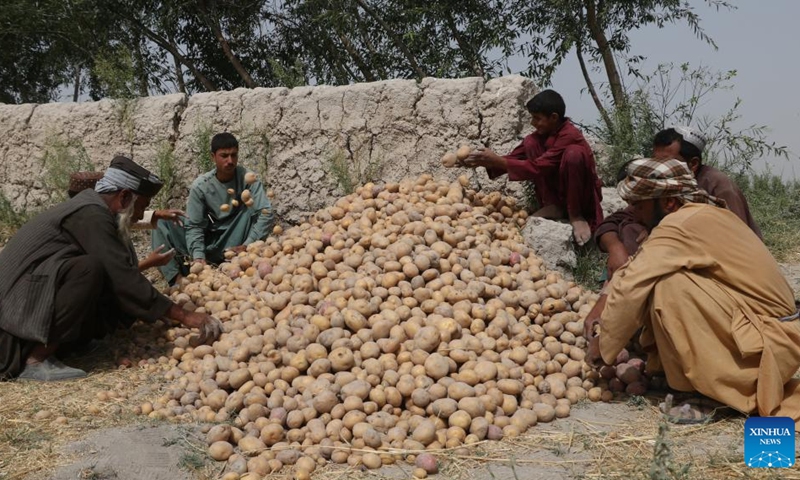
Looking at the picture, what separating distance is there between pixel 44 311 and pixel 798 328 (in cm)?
348

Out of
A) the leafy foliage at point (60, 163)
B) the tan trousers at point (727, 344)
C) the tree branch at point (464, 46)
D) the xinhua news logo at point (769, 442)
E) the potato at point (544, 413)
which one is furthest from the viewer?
the tree branch at point (464, 46)

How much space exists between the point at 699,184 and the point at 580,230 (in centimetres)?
87

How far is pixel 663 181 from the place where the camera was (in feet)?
10.2

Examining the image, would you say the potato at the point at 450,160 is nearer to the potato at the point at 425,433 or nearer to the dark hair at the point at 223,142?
the dark hair at the point at 223,142

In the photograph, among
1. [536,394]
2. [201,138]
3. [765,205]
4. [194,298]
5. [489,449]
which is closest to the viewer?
[489,449]

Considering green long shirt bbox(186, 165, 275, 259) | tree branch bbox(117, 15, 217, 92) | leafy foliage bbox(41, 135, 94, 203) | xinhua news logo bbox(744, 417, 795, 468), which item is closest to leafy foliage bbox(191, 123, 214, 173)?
green long shirt bbox(186, 165, 275, 259)

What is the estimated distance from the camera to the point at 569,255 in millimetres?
4758

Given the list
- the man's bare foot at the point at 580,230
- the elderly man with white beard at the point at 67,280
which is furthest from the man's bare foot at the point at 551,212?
the elderly man with white beard at the point at 67,280

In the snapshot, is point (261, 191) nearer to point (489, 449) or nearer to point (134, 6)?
point (489, 449)

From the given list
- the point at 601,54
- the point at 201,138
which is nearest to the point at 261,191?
the point at 201,138

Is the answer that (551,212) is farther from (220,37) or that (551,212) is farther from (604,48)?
(220,37)

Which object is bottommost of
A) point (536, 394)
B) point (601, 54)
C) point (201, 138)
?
point (536, 394)

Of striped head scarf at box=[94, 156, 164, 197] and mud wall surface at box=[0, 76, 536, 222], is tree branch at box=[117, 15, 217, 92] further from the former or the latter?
striped head scarf at box=[94, 156, 164, 197]

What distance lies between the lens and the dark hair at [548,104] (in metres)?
4.88
